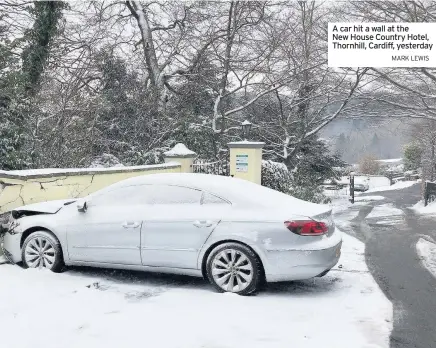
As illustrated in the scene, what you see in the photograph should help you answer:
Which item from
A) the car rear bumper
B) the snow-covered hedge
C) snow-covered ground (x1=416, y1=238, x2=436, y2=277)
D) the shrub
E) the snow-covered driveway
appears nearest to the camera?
the snow-covered driveway

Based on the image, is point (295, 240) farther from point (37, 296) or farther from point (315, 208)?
point (37, 296)

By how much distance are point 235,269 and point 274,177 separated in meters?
11.5

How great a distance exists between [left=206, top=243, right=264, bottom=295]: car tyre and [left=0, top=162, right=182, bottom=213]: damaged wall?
11.9ft

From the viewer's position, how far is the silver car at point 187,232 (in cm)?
508

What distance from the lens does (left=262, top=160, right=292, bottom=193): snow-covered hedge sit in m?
16.2

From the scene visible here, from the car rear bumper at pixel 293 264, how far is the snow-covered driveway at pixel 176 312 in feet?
0.83

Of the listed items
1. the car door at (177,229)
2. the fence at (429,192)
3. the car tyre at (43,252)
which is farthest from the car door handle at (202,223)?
the fence at (429,192)

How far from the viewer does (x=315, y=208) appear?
559 cm

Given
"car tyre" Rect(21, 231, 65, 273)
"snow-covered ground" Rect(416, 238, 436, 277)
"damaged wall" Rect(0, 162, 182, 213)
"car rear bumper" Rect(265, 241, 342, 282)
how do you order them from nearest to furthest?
1. "car rear bumper" Rect(265, 241, 342, 282)
2. "car tyre" Rect(21, 231, 65, 273)
3. "snow-covered ground" Rect(416, 238, 436, 277)
4. "damaged wall" Rect(0, 162, 182, 213)

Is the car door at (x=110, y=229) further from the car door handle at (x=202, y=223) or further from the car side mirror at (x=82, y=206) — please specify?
the car door handle at (x=202, y=223)

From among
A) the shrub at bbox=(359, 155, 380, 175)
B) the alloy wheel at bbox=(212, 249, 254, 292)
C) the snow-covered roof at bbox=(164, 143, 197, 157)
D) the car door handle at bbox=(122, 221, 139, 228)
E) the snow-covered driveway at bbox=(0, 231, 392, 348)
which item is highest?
the snow-covered roof at bbox=(164, 143, 197, 157)

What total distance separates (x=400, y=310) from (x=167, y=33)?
1882cm

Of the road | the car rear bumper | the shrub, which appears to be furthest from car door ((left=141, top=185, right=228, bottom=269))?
the shrub

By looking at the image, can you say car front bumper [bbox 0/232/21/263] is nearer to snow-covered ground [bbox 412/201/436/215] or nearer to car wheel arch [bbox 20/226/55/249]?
car wheel arch [bbox 20/226/55/249]
